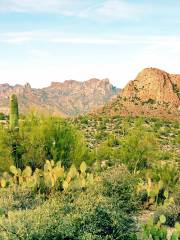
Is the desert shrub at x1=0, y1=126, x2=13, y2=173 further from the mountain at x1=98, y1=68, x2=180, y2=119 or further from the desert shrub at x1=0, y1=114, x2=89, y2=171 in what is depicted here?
the mountain at x1=98, y1=68, x2=180, y2=119

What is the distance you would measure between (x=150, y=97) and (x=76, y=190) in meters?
54.4

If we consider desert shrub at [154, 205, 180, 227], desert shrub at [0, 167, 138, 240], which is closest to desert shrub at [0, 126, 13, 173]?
desert shrub at [0, 167, 138, 240]

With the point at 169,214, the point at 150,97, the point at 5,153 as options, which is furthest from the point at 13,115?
the point at 150,97

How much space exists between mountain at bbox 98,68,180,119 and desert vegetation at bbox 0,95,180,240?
3809 cm

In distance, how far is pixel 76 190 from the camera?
15906 millimetres

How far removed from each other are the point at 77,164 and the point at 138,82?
53691mm

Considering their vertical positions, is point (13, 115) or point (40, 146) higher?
point (13, 115)

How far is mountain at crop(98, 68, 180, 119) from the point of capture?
214 ft

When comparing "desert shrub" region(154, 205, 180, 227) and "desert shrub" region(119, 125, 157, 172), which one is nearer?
"desert shrub" region(154, 205, 180, 227)

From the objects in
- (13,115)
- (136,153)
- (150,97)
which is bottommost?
(136,153)

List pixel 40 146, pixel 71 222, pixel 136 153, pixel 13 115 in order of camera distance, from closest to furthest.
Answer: pixel 71 222, pixel 40 146, pixel 136 153, pixel 13 115

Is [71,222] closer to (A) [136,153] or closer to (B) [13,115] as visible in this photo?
(A) [136,153]

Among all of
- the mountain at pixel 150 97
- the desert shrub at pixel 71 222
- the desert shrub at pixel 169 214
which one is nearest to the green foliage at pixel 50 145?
the desert shrub at pixel 169 214

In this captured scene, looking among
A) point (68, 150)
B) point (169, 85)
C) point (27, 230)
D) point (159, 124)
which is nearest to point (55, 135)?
point (68, 150)
